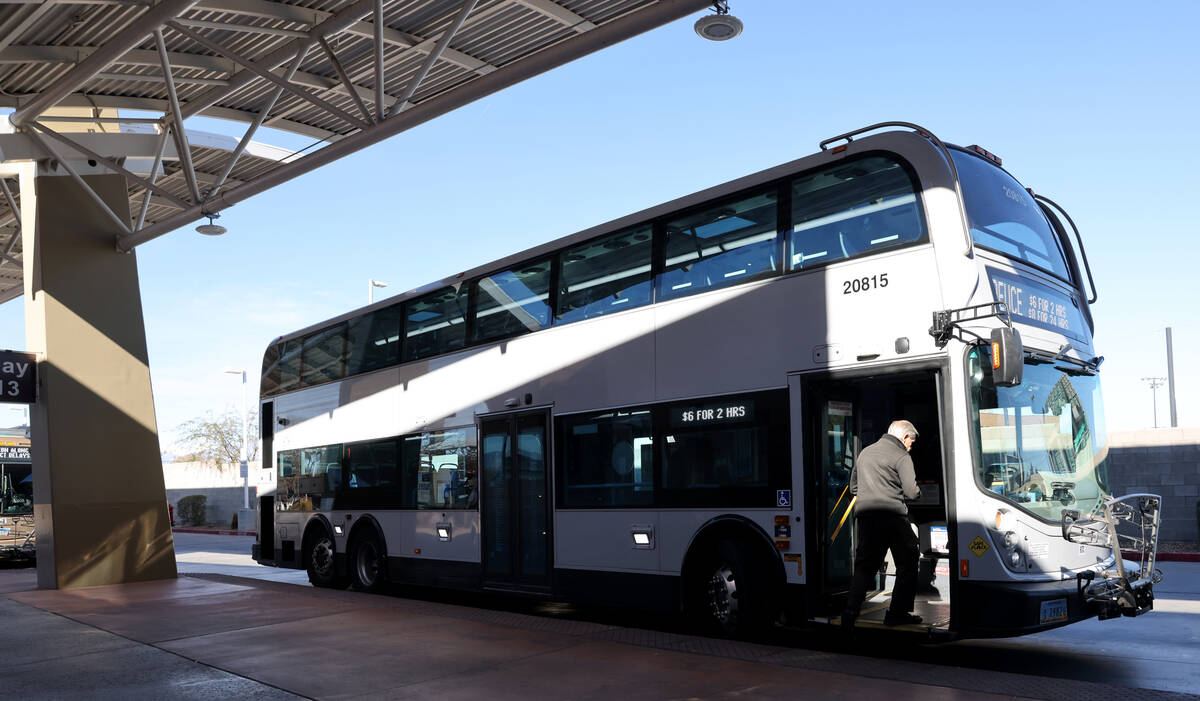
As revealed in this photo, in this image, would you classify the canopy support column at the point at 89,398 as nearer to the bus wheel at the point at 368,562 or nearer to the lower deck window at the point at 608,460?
the bus wheel at the point at 368,562

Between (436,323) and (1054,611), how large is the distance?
8.30 meters

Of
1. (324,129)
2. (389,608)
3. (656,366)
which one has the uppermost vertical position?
(324,129)

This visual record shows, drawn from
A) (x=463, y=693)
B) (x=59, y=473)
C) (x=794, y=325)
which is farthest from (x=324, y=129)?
(x=463, y=693)

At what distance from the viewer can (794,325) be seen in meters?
8.15

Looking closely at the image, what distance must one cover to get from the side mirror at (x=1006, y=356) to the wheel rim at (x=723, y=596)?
2.96 meters

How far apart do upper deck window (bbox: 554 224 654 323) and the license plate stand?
455 cm

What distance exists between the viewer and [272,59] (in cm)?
1212

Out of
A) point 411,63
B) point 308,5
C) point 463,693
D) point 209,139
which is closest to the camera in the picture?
point 463,693

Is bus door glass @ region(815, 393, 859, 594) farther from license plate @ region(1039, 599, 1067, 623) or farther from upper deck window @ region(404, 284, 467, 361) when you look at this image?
upper deck window @ region(404, 284, 467, 361)

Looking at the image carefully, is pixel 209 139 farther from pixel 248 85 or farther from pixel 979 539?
pixel 979 539

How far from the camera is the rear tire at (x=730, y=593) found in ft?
26.8

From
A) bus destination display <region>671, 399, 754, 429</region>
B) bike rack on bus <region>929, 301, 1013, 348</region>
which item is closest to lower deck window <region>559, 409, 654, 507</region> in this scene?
bus destination display <region>671, 399, 754, 429</region>

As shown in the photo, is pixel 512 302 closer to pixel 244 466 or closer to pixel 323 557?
pixel 323 557

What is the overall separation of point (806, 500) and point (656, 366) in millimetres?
2193
